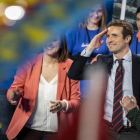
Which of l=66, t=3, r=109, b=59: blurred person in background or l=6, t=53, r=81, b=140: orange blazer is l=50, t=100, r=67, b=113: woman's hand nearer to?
l=6, t=53, r=81, b=140: orange blazer

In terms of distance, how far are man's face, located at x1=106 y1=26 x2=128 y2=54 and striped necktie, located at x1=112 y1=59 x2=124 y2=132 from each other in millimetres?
41

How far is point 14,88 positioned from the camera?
3.96ft

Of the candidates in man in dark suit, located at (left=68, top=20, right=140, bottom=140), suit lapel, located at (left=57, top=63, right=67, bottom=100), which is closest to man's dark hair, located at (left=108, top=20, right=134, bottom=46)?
man in dark suit, located at (left=68, top=20, right=140, bottom=140)

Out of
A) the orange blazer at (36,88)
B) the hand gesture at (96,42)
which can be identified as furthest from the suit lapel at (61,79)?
the hand gesture at (96,42)

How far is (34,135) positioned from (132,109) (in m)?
0.36

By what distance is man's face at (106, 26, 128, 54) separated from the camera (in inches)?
46.4

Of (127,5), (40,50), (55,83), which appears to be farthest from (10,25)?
(127,5)

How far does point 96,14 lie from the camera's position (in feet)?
3.98

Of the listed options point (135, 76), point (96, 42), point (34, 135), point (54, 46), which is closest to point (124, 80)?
point (135, 76)

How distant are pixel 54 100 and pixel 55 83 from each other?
0.19ft

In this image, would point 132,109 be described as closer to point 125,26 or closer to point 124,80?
point 124,80

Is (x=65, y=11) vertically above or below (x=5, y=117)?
above

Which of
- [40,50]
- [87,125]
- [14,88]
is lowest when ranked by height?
[87,125]

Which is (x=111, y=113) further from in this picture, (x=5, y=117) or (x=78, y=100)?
(x=5, y=117)
